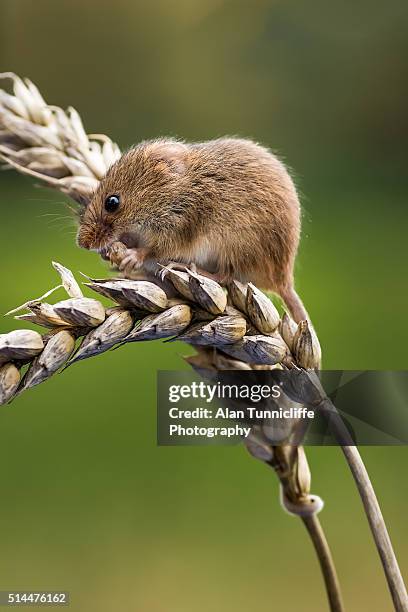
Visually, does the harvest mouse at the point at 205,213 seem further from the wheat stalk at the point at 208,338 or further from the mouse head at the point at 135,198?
the wheat stalk at the point at 208,338

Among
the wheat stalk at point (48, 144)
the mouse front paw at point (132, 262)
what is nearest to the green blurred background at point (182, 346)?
the wheat stalk at point (48, 144)

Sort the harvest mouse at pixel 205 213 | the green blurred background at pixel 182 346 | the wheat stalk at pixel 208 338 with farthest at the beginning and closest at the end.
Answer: the green blurred background at pixel 182 346, the harvest mouse at pixel 205 213, the wheat stalk at pixel 208 338

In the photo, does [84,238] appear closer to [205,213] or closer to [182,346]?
[205,213]

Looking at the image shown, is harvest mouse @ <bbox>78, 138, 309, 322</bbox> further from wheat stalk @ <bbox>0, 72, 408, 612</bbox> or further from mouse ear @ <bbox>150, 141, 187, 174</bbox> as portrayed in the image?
wheat stalk @ <bbox>0, 72, 408, 612</bbox>

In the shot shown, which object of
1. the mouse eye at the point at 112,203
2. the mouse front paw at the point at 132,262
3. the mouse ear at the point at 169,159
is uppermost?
the mouse ear at the point at 169,159

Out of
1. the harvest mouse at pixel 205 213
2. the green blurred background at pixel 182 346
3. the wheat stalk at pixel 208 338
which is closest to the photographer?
the wheat stalk at pixel 208 338

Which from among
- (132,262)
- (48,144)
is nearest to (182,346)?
(132,262)

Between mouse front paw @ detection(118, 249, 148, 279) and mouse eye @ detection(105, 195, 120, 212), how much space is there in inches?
2.9

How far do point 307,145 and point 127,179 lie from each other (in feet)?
2.37

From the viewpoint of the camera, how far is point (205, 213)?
1144 millimetres

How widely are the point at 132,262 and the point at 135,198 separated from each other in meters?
0.12

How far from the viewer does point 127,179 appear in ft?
3.85

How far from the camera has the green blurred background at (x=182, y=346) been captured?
4.59 feet

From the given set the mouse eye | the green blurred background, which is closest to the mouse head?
the mouse eye
